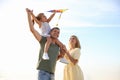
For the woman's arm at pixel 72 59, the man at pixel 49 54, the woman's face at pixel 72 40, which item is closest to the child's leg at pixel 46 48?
the man at pixel 49 54

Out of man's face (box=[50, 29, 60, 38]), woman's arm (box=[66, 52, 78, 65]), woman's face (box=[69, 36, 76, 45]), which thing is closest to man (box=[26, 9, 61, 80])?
man's face (box=[50, 29, 60, 38])

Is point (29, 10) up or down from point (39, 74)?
up

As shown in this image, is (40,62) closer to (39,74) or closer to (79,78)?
(39,74)

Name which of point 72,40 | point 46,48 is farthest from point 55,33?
point 72,40

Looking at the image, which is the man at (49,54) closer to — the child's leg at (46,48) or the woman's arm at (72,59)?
the child's leg at (46,48)

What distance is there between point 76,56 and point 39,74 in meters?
1.05

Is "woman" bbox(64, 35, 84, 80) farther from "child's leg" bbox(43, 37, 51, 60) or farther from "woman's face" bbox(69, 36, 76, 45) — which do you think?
"child's leg" bbox(43, 37, 51, 60)

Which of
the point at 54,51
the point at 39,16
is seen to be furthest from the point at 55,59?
the point at 39,16

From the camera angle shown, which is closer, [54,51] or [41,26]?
[54,51]

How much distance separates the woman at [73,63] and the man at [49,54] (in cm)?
63

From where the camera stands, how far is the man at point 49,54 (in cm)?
416

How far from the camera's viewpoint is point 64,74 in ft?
16.7

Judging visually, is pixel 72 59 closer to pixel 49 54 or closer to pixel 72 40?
pixel 72 40

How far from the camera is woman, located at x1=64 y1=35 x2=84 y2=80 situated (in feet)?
16.4
